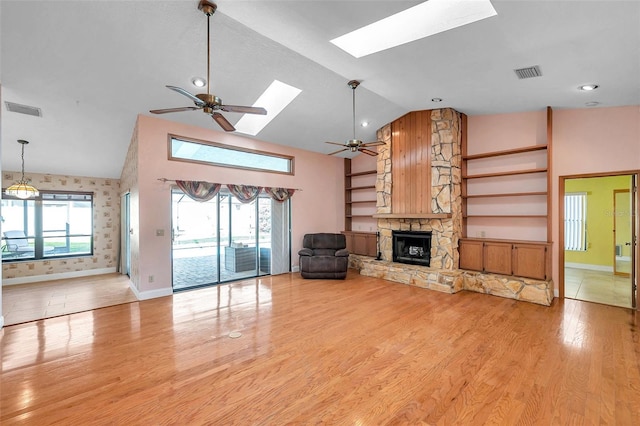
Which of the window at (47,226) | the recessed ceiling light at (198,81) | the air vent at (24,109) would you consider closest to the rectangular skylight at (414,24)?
the recessed ceiling light at (198,81)

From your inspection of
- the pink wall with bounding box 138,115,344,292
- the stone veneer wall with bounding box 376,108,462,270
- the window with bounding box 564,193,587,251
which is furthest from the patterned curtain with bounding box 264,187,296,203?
the window with bounding box 564,193,587,251

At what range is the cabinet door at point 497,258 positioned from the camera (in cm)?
538

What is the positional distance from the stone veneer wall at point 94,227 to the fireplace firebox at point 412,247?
7113 mm

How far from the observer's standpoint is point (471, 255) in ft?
19.2

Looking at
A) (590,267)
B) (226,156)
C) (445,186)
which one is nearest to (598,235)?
(590,267)

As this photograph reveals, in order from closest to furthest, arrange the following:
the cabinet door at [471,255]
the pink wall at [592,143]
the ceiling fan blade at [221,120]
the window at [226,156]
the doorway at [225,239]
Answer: the ceiling fan blade at [221,120], the pink wall at [592,143], the window at [226,156], the cabinet door at [471,255], the doorway at [225,239]

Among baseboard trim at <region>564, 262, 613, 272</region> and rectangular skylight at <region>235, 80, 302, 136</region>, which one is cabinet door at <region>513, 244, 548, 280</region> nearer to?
baseboard trim at <region>564, 262, 613, 272</region>

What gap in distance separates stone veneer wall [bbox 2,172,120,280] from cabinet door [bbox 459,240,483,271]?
8.35 metres

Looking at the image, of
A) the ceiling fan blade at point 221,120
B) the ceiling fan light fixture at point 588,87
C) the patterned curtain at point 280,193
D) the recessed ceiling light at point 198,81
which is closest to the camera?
the ceiling fan blade at point 221,120

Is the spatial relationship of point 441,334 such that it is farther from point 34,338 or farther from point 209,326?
point 34,338

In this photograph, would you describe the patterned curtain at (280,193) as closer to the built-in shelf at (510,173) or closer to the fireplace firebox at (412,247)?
the fireplace firebox at (412,247)

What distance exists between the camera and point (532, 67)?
3.74m

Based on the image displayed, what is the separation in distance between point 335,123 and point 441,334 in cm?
460

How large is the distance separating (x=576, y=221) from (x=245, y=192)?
828 cm
